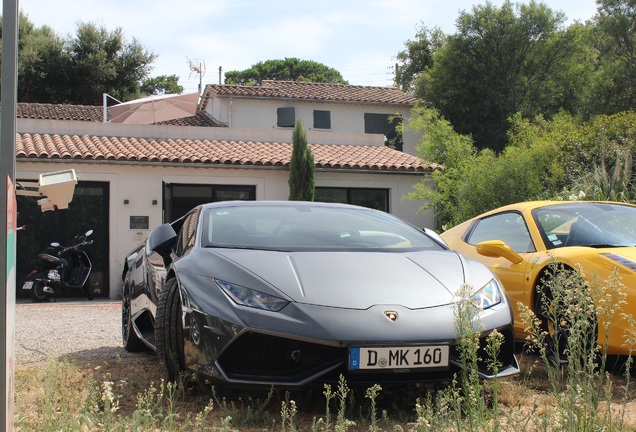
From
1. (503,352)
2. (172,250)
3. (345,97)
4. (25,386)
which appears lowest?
(25,386)

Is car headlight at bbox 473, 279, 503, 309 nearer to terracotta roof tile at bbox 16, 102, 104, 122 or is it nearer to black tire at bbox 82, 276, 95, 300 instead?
black tire at bbox 82, 276, 95, 300

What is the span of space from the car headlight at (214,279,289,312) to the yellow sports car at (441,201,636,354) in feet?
6.56

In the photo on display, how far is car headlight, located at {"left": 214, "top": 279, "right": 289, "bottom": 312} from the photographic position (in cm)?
386

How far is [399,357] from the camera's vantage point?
3.72 m

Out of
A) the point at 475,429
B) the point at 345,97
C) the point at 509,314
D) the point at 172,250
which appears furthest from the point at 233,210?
the point at 345,97

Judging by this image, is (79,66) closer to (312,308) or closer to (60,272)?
(60,272)

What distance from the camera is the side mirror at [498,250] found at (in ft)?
18.6

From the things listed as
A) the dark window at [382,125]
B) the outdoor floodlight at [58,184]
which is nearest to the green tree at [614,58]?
the dark window at [382,125]

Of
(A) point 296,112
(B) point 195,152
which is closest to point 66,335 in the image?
(B) point 195,152

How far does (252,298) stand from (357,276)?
614 mm

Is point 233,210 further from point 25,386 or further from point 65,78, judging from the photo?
point 65,78

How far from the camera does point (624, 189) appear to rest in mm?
11859

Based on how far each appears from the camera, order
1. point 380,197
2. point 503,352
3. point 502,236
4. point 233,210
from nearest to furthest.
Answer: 1. point 503,352
2. point 233,210
3. point 502,236
4. point 380,197

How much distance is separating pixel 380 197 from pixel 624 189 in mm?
9143
